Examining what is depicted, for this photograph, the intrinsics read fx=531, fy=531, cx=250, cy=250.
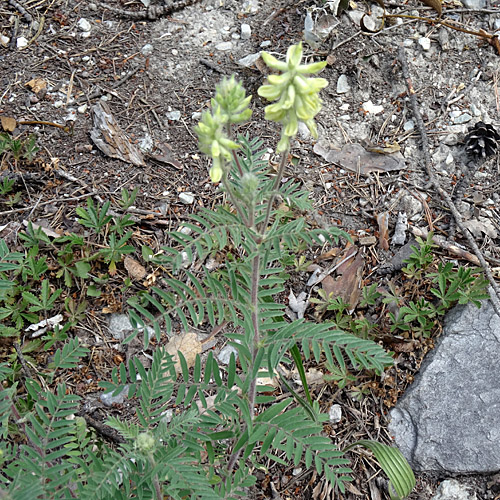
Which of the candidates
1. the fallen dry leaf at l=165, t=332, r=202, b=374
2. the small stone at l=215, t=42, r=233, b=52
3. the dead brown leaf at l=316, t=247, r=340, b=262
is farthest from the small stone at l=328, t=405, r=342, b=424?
the small stone at l=215, t=42, r=233, b=52

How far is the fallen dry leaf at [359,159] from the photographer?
12.3 feet

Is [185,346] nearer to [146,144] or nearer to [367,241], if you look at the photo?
[367,241]

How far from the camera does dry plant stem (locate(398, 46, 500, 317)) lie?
3.09 metres

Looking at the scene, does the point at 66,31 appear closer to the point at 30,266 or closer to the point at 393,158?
the point at 30,266

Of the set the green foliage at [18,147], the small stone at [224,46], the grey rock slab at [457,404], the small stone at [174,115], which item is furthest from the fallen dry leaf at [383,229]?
the green foliage at [18,147]

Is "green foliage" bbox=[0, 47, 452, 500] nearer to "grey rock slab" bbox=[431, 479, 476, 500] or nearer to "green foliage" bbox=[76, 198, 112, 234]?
"grey rock slab" bbox=[431, 479, 476, 500]

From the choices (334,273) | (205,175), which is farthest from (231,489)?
(205,175)

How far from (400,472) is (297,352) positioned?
0.78 meters

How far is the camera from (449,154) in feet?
12.4

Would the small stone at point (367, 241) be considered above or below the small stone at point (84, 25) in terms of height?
below

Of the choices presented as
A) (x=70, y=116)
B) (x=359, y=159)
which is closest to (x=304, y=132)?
(x=359, y=159)

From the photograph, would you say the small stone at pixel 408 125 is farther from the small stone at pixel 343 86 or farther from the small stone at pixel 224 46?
the small stone at pixel 224 46

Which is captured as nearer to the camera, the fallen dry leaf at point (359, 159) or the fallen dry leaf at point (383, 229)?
the fallen dry leaf at point (383, 229)

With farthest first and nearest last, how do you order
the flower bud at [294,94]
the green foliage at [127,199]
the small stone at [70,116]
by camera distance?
1. the small stone at [70,116]
2. the green foliage at [127,199]
3. the flower bud at [294,94]
